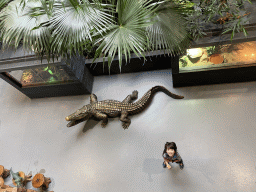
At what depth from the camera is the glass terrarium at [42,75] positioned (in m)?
2.98

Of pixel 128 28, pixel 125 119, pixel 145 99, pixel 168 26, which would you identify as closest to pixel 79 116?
pixel 125 119

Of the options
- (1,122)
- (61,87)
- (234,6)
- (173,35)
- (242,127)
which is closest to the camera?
(173,35)

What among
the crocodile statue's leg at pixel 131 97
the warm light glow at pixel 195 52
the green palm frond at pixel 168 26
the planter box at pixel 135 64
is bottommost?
the crocodile statue's leg at pixel 131 97

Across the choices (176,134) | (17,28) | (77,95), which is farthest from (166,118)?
(17,28)

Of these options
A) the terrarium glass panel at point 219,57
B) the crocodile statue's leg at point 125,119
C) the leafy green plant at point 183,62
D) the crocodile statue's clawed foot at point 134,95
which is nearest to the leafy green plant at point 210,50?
the terrarium glass panel at point 219,57

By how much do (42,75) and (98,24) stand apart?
1.55 metres

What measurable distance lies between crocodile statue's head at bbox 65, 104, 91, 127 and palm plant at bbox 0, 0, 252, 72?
1.15 metres

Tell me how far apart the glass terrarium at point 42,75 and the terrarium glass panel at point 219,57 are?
1680 mm

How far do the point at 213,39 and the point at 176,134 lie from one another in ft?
4.35

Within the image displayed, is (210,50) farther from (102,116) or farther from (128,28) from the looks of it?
(102,116)

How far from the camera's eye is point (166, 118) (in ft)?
10.3

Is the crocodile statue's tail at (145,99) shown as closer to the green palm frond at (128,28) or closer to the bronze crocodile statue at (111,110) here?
the bronze crocodile statue at (111,110)

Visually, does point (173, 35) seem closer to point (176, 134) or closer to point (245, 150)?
point (176, 134)

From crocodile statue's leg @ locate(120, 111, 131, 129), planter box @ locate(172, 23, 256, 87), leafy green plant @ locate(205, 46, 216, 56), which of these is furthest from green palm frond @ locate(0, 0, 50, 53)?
leafy green plant @ locate(205, 46, 216, 56)
